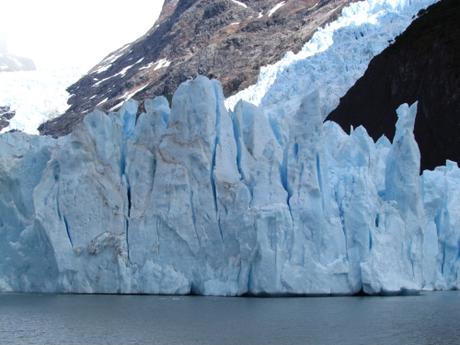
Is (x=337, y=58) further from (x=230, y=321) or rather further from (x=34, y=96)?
(x=34, y=96)

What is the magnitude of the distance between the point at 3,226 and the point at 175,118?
7113 mm

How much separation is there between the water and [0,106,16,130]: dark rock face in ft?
232

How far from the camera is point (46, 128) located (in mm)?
89438

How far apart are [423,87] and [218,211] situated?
2657cm

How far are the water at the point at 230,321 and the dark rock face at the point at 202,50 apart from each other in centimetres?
4402

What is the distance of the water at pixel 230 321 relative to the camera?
15.6 meters

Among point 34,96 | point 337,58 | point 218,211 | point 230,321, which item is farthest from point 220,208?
point 34,96

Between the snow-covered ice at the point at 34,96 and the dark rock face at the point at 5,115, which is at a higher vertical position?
the snow-covered ice at the point at 34,96

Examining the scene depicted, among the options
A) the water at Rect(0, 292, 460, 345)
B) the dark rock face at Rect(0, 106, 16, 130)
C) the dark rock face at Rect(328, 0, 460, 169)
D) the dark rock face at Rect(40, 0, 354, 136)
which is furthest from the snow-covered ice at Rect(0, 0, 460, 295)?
the dark rock face at Rect(0, 106, 16, 130)

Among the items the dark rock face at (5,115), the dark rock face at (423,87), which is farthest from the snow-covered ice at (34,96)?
the dark rock face at (423,87)

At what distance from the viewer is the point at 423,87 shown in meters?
46.0

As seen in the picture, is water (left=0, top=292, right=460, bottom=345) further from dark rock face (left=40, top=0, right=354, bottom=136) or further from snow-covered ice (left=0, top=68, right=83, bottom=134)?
snow-covered ice (left=0, top=68, right=83, bottom=134)

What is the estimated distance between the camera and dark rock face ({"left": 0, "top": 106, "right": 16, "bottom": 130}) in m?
90.8

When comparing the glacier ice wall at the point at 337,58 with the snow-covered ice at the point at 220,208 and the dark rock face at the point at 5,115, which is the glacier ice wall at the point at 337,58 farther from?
the dark rock face at the point at 5,115
